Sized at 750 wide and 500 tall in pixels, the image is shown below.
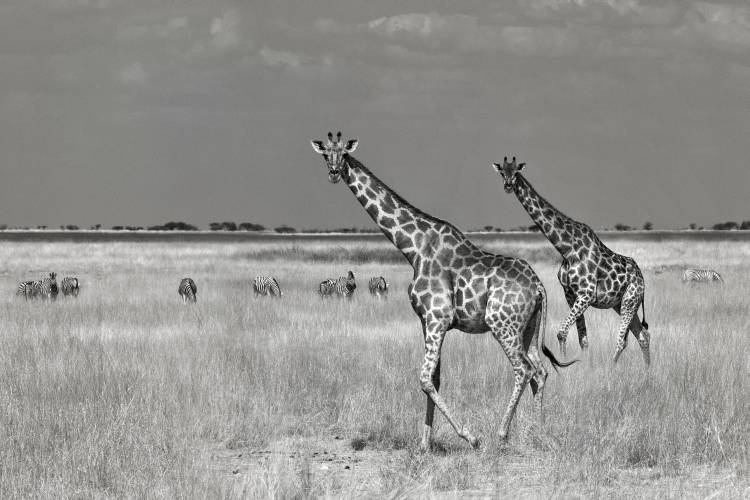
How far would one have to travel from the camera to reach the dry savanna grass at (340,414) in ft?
21.6

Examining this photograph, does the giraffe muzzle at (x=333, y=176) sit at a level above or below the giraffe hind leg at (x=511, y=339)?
above

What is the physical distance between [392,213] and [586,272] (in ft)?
13.2

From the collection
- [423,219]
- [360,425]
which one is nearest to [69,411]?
[360,425]

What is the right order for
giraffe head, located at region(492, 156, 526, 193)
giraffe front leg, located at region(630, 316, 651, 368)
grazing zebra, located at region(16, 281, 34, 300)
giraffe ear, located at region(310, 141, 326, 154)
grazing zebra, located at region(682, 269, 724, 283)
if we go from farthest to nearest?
grazing zebra, located at region(682, 269, 724, 283) < grazing zebra, located at region(16, 281, 34, 300) < giraffe front leg, located at region(630, 316, 651, 368) < giraffe head, located at region(492, 156, 526, 193) < giraffe ear, located at region(310, 141, 326, 154)

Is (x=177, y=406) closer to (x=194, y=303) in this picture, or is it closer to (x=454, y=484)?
(x=454, y=484)

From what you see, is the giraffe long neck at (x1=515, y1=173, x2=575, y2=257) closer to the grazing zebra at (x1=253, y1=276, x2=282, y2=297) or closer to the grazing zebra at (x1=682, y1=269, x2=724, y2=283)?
the grazing zebra at (x1=253, y1=276, x2=282, y2=297)

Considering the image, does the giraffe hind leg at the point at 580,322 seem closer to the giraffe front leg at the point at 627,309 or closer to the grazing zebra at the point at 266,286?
the giraffe front leg at the point at 627,309

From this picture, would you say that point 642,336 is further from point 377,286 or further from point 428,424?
point 377,286

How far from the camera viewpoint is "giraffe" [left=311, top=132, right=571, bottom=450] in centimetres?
724

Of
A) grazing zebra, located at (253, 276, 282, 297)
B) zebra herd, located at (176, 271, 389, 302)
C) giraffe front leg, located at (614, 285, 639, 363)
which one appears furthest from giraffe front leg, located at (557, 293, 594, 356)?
grazing zebra, located at (253, 276, 282, 297)

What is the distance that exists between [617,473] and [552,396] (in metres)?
2.10

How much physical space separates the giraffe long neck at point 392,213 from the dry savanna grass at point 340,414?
1769 millimetres

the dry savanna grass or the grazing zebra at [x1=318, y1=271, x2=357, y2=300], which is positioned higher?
the grazing zebra at [x1=318, y1=271, x2=357, y2=300]

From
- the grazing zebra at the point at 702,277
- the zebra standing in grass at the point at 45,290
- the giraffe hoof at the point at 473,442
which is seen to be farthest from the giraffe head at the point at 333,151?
the grazing zebra at the point at 702,277
